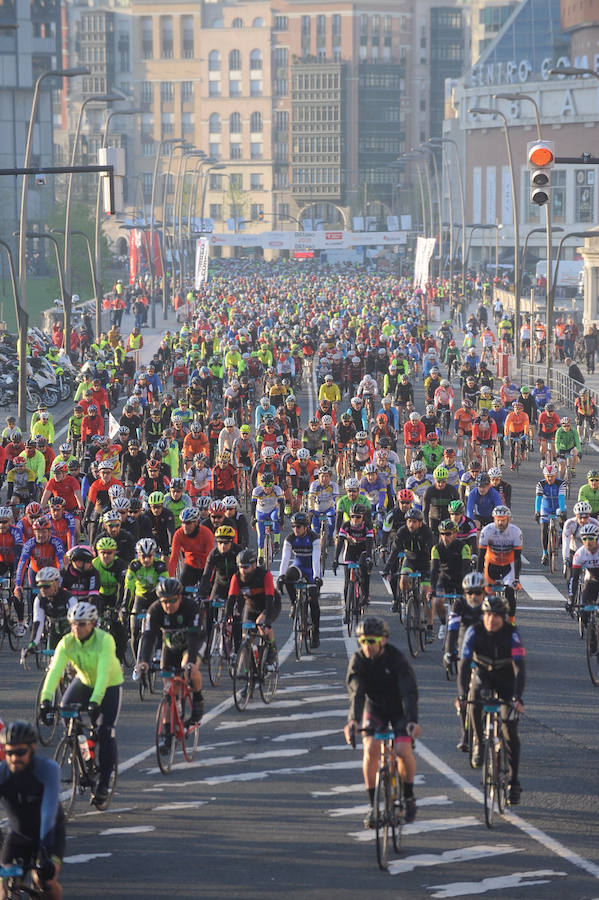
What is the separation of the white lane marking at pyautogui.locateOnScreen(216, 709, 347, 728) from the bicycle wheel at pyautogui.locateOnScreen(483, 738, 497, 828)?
11.5 feet

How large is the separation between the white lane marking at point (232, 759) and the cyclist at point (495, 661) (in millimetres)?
2131

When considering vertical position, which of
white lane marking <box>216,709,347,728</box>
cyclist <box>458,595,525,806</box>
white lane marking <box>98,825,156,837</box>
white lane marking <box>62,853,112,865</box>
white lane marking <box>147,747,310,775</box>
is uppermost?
cyclist <box>458,595,525,806</box>

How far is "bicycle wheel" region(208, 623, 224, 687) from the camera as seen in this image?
16.6m

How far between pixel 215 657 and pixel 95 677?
16.8 feet

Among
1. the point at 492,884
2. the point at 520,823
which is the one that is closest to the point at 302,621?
the point at 520,823

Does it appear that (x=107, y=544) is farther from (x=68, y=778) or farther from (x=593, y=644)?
(x=593, y=644)

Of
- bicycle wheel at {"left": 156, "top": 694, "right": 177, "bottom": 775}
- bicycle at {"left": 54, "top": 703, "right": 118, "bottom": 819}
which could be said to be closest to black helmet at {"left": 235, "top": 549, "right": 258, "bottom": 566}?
bicycle wheel at {"left": 156, "top": 694, "right": 177, "bottom": 775}

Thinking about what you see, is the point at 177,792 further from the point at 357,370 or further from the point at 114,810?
the point at 357,370

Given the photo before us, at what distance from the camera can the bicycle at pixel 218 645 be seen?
53.8 ft

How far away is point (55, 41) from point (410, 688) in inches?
5059

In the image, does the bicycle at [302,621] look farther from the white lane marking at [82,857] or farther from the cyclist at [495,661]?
the white lane marking at [82,857]

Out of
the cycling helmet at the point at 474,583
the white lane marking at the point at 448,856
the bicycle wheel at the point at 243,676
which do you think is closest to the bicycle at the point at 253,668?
the bicycle wheel at the point at 243,676

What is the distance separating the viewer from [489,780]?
11.7 m

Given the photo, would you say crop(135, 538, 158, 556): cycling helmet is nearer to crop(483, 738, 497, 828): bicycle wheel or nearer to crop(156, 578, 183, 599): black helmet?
crop(156, 578, 183, 599): black helmet
